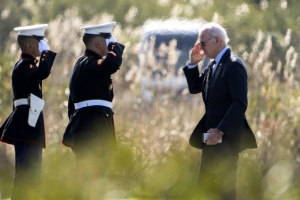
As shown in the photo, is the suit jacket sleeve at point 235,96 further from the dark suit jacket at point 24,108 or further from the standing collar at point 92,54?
the dark suit jacket at point 24,108

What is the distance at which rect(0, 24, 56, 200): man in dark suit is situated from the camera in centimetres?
667

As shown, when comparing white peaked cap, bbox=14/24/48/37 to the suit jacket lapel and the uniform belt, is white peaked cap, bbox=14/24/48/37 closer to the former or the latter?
the uniform belt

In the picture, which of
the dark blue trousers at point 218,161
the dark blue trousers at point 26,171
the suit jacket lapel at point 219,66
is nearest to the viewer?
the dark blue trousers at point 218,161

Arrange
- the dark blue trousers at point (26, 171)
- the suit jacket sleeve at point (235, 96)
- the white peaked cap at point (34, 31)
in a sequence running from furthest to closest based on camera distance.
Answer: the white peaked cap at point (34, 31) < the dark blue trousers at point (26, 171) < the suit jacket sleeve at point (235, 96)

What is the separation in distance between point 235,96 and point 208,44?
0.43 m

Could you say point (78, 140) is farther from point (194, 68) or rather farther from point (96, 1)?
point (96, 1)

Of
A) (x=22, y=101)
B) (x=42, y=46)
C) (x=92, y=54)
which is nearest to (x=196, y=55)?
(x=92, y=54)

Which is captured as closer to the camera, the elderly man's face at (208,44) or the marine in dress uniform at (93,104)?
the elderly man's face at (208,44)

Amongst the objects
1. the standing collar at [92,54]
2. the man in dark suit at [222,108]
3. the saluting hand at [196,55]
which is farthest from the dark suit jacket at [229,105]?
the standing collar at [92,54]

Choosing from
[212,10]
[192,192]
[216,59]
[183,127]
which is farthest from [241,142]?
[212,10]

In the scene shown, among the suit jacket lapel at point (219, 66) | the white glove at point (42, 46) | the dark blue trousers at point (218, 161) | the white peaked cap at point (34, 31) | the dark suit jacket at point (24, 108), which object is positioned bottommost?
the dark blue trousers at point (218, 161)

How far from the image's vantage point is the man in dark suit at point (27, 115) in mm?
6672

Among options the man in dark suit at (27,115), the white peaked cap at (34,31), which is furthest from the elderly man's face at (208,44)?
the white peaked cap at (34,31)

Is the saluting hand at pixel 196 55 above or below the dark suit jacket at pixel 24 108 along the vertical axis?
above
